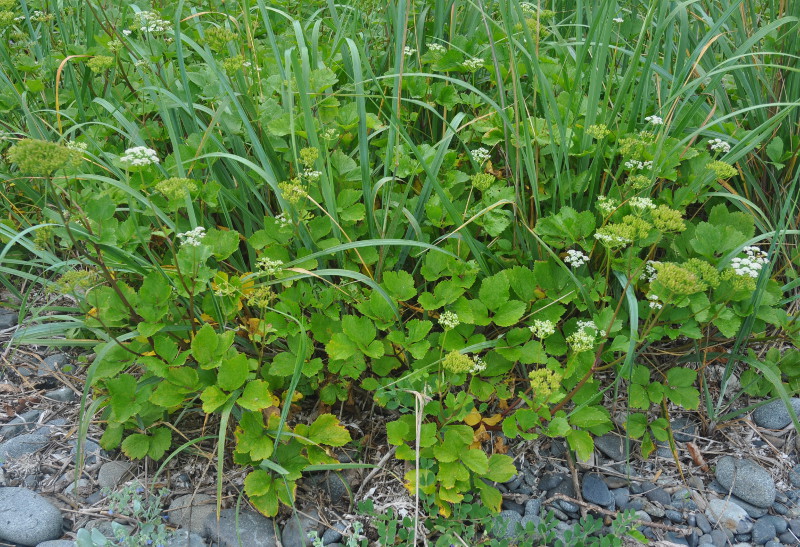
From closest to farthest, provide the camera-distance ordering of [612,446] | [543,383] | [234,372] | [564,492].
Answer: [543,383]
[234,372]
[564,492]
[612,446]

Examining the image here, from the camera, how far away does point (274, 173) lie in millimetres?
2174

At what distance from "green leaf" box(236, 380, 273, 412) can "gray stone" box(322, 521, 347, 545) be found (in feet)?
1.32

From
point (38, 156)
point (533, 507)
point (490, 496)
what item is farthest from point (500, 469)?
point (38, 156)

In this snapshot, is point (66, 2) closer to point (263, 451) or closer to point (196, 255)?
point (196, 255)

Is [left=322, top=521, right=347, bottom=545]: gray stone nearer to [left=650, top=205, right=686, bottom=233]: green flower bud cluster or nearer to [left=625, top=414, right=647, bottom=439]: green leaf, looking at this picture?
[left=625, top=414, right=647, bottom=439]: green leaf

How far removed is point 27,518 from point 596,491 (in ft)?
5.17

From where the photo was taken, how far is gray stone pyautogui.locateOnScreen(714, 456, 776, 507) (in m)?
1.88

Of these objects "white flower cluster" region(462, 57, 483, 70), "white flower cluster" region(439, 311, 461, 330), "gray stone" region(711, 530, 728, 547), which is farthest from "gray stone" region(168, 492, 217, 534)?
"white flower cluster" region(462, 57, 483, 70)

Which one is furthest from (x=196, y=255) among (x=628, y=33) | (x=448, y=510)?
(x=628, y=33)

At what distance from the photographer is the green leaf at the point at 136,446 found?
1792 mm

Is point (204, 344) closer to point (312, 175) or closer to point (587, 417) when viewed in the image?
point (312, 175)

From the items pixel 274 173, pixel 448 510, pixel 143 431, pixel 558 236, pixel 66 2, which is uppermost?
pixel 66 2

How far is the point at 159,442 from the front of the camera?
1.83 metres

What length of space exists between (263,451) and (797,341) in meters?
1.54
